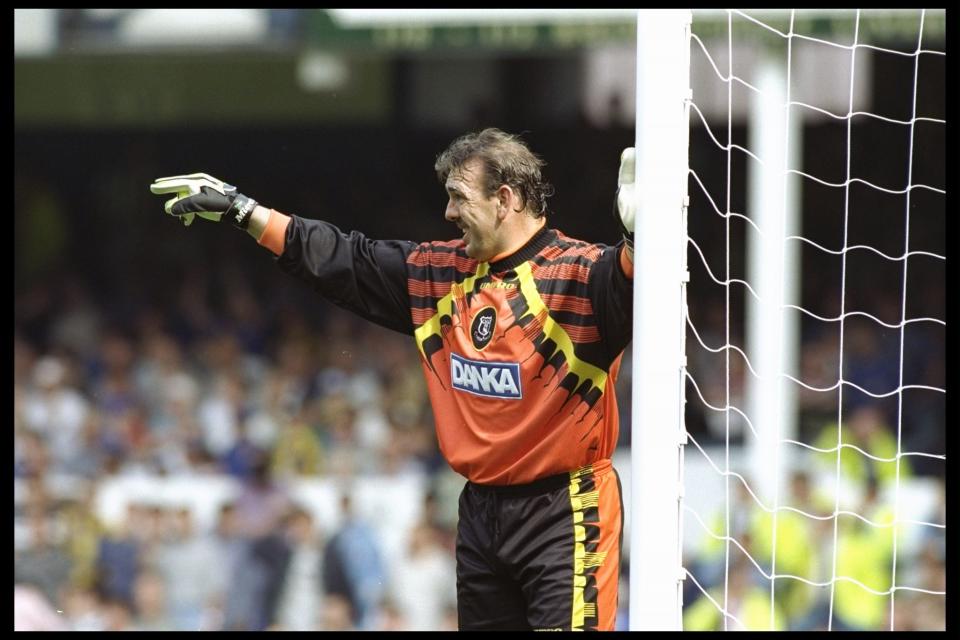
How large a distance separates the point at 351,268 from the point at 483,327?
489 millimetres

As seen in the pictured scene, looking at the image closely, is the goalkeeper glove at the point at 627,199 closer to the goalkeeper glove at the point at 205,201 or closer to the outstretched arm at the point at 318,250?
the outstretched arm at the point at 318,250

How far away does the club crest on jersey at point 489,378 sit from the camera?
410cm

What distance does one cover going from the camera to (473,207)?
13.6 ft

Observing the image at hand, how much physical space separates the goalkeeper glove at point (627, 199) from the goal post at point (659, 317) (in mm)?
32

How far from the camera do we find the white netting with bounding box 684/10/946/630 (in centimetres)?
780

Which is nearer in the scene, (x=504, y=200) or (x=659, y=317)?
(x=659, y=317)

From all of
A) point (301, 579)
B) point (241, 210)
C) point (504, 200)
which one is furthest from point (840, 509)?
point (241, 210)

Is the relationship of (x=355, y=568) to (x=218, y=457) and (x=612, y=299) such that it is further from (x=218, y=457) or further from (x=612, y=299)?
(x=612, y=299)

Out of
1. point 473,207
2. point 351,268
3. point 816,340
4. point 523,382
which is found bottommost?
point 523,382

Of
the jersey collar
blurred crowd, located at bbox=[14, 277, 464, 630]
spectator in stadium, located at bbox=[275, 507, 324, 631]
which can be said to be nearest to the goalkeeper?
the jersey collar

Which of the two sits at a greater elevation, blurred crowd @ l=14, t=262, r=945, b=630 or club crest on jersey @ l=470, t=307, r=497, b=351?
club crest on jersey @ l=470, t=307, r=497, b=351

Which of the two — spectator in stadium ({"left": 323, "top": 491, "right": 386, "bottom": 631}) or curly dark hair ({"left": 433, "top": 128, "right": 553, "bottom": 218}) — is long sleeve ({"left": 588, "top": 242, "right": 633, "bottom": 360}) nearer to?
curly dark hair ({"left": 433, "top": 128, "right": 553, "bottom": 218})

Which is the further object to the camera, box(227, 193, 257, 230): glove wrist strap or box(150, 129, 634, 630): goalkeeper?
box(227, 193, 257, 230): glove wrist strap
